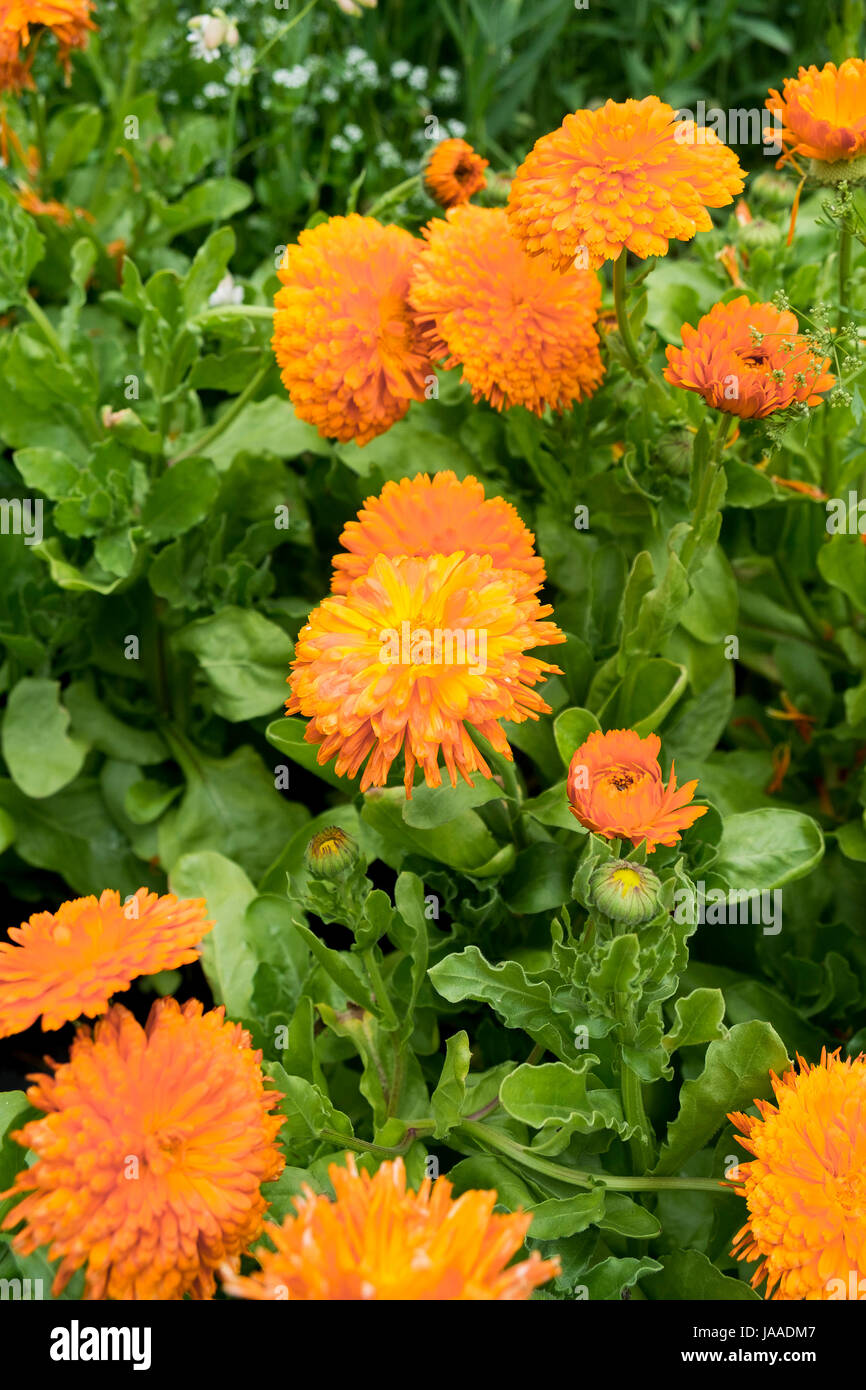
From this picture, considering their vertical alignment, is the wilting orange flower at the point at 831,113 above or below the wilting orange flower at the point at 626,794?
above

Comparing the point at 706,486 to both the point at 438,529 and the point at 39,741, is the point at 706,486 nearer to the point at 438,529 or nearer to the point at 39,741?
the point at 438,529

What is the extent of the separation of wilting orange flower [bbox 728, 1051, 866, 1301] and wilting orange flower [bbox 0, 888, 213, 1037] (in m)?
0.44

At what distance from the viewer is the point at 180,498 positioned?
60.4 inches

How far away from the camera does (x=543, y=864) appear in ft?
4.17

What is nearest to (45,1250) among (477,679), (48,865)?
(477,679)

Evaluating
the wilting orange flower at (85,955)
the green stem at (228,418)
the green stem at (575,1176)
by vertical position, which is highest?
the green stem at (228,418)

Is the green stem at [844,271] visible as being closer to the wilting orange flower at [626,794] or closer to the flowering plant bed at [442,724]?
the flowering plant bed at [442,724]

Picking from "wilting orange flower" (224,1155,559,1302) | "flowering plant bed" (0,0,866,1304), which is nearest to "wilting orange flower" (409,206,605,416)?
"flowering plant bed" (0,0,866,1304)

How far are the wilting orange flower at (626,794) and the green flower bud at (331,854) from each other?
0.19 meters

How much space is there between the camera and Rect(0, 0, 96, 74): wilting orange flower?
1430 mm

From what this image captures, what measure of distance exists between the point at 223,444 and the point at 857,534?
2.73 ft

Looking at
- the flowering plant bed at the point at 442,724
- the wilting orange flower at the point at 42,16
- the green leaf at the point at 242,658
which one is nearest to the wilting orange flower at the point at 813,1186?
the flowering plant bed at the point at 442,724

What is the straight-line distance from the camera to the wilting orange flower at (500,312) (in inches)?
46.7

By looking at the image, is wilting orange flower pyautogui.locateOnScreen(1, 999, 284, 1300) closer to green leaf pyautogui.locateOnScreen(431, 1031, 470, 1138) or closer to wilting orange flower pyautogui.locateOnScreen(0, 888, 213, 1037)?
wilting orange flower pyautogui.locateOnScreen(0, 888, 213, 1037)
